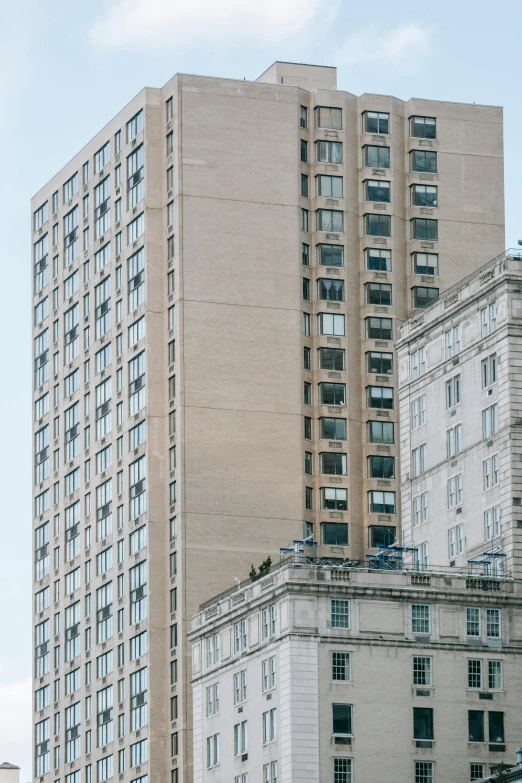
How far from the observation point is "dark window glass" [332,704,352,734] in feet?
496

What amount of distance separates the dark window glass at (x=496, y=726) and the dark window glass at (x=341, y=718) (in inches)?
382

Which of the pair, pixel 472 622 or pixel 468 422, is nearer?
pixel 472 622

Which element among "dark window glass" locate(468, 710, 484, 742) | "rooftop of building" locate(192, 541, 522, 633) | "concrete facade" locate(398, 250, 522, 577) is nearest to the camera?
"dark window glass" locate(468, 710, 484, 742)

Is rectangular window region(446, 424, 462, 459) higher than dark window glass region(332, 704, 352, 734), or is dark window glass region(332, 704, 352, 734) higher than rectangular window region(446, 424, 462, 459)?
rectangular window region(446, 424, 462, 459)

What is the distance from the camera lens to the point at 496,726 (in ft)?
506

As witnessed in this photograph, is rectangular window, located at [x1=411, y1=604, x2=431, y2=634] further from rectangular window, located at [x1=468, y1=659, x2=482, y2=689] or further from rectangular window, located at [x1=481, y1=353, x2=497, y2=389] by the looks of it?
rectangular window, located at [x1=481, y1=353, x2=497, y2=389]

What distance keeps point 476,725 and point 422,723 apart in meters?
3.81

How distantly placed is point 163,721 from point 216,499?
18772mm

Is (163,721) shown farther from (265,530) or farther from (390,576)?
(390,576)

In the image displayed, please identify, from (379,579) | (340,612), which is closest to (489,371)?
(379,579)

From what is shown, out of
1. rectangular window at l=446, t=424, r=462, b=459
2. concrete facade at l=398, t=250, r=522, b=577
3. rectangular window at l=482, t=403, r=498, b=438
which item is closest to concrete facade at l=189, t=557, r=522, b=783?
concrete facade at l=398, t=250, r=522, b=577

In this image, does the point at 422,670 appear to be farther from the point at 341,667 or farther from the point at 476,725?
the point at 341,667

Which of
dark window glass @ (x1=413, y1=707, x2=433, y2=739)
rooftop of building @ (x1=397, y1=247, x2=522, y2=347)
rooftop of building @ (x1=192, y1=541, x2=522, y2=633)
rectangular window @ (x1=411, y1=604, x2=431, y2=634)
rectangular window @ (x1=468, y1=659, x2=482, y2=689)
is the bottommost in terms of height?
dark window glass @ (x1=413, y1=707, x2=433, y2=739)

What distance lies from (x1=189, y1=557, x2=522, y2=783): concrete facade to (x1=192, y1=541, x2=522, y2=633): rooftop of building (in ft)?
0.31
